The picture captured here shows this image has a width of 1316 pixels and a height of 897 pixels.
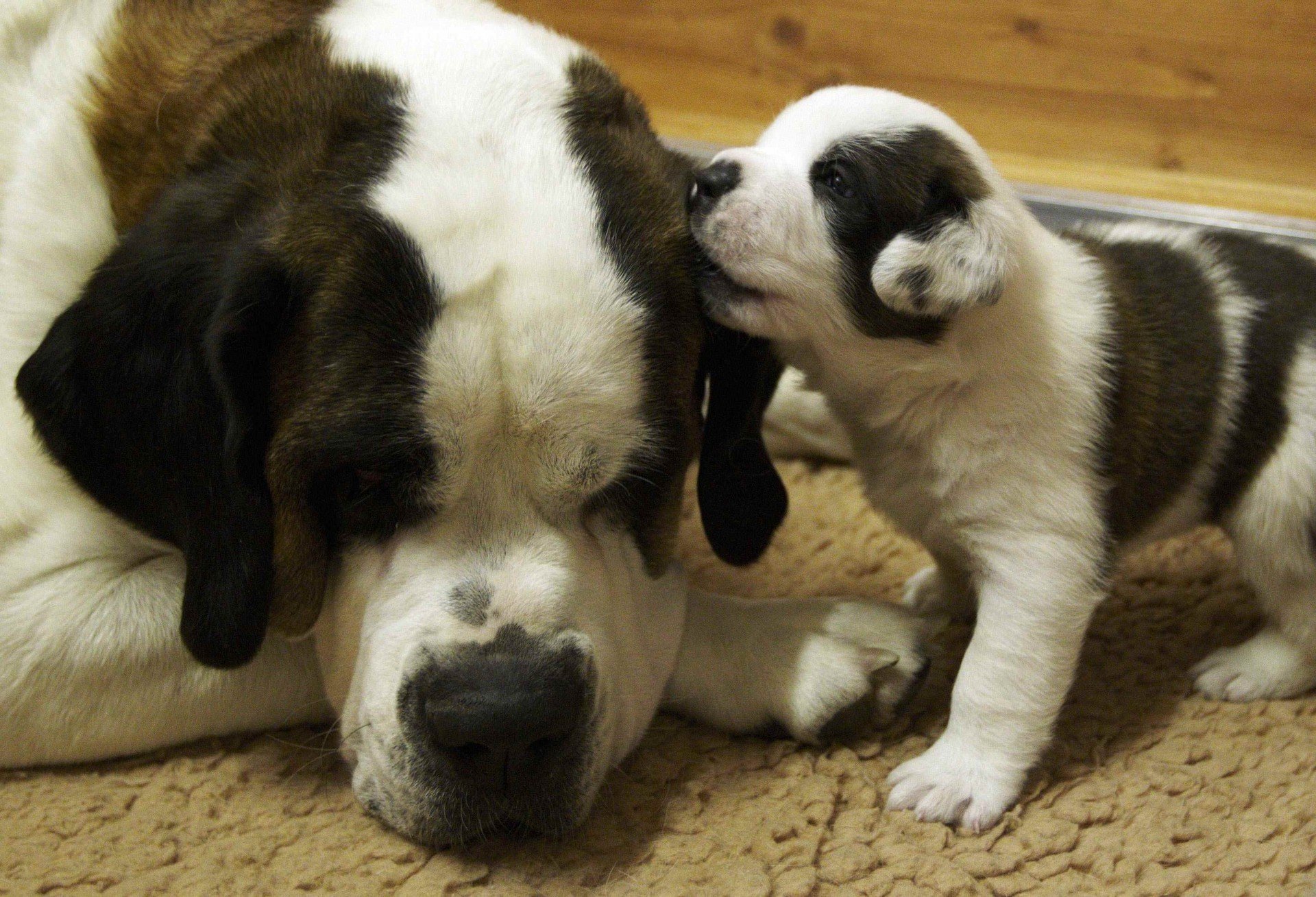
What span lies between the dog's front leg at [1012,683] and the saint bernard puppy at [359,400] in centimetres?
18

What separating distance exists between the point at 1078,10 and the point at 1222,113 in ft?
1.46

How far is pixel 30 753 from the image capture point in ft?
7.24

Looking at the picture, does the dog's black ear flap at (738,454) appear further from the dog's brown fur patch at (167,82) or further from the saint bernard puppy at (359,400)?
the dog's brown fur patch at (167,82)

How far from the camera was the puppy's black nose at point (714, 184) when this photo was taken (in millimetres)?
2049

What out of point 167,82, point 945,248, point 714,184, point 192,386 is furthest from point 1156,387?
point 167,82

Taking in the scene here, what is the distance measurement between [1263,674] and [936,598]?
0.58m

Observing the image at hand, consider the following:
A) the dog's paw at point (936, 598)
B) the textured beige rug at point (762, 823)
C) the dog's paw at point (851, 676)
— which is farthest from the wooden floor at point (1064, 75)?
the dog's paw at point (851, 676)

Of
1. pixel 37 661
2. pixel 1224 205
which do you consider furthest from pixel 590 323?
pixel 1224 205

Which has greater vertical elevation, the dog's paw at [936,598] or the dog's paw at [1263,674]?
the dog's paw at [1263,674]

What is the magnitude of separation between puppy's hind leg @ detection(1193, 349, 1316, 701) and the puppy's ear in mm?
675

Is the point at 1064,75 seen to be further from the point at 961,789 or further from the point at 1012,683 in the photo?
the point at 961,789

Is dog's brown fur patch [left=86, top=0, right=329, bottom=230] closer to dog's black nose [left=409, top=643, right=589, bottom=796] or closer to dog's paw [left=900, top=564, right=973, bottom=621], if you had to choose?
dog's black nose [left=409, top=643, right=589, bottom=796]

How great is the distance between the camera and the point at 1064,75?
12.2 ft

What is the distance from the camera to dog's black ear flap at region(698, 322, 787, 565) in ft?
7.27
